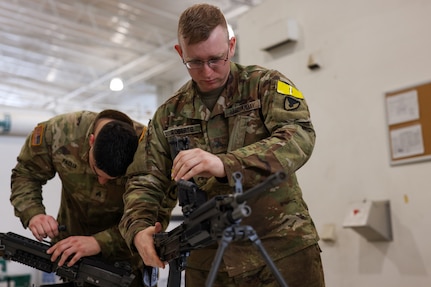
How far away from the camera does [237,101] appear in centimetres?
136

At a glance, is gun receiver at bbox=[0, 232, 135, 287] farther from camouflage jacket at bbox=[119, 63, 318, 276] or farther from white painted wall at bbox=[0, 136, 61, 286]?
white painted wall at bbox=[0, 136, 61, 286]

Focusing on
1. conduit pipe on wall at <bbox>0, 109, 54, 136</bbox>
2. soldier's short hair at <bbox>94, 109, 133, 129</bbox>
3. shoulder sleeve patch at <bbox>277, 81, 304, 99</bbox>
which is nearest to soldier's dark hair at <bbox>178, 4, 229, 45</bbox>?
shoulder sleeve patch at <bbox>277, 81, 304, 99</bbox>

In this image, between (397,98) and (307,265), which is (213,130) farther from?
(397,98)

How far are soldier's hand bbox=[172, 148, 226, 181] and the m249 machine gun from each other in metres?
0.04

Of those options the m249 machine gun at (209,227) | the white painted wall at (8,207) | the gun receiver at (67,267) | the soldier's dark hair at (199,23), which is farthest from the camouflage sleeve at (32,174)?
the white painted wall at (8,207)

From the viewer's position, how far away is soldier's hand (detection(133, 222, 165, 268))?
1.31m

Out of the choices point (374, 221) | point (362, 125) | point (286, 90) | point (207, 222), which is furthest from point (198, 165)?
point (362, 125)

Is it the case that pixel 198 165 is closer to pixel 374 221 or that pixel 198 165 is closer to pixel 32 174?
pixel 32 174

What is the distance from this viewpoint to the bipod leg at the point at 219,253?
849mm

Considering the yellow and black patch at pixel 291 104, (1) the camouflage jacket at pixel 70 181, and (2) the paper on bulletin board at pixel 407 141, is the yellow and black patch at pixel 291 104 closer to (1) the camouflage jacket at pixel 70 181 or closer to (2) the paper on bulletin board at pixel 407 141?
(1) the camouflage jacket at pixel 70 181

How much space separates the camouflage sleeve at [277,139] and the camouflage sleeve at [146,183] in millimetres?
346

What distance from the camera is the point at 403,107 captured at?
8.41ft

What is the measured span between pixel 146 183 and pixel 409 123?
157 cm

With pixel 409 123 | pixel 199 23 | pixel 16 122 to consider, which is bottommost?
pixel 409 123
